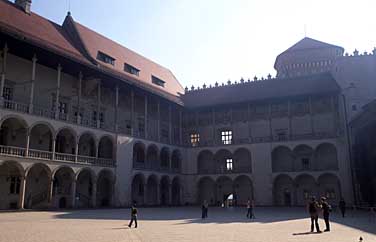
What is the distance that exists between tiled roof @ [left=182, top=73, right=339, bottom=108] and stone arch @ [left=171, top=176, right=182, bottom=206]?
8495 millimetres

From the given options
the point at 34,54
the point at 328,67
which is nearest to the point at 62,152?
the point at 34,54

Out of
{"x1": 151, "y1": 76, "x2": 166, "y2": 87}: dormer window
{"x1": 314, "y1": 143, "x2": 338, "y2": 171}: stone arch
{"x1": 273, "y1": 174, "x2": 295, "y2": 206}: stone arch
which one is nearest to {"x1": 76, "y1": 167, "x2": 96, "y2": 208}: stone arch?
{"x1": 151, "y1": 76, "x2": 166, "y2": 87}: dormer window

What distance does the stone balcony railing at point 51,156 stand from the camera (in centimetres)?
2372

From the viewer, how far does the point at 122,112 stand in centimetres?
3622

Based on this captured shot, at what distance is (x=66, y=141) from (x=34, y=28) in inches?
345

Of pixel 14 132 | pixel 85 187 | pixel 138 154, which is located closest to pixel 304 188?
pixel 138 154

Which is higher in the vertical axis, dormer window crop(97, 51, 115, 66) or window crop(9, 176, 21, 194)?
dormer window crop(97, 51, 115, 66)

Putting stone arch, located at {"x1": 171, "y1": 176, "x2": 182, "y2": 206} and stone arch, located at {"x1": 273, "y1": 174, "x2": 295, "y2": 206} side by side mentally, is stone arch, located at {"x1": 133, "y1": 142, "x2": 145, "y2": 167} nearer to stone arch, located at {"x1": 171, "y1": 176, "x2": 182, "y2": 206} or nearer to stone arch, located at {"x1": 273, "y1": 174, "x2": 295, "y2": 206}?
stone arch, located at {"x1": 171, "y1": 176, "x2": 182, "y2": 206}

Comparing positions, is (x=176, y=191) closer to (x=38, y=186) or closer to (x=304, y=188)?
(x=304, y=188)

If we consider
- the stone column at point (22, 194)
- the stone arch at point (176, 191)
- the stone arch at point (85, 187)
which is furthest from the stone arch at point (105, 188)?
the stone arch at point (176, 191)

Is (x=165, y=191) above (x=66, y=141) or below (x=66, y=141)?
below

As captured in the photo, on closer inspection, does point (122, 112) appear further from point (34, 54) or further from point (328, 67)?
point (328, 67)

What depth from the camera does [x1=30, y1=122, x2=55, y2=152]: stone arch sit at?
2691 centimetres

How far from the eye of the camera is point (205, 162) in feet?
142
